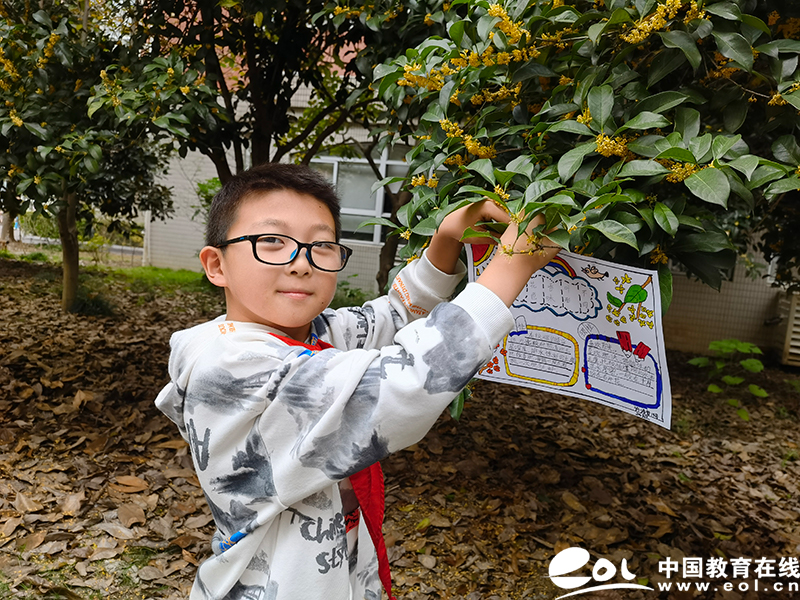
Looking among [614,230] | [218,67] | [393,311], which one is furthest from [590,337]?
[218,67]

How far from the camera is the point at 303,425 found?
3.08ft

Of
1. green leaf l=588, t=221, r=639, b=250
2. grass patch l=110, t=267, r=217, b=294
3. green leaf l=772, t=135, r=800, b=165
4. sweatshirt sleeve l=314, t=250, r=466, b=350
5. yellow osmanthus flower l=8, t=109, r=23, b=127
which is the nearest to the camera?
green leaf l=588, t=221, r=639, b=250

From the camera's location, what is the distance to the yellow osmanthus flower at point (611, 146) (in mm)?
1096

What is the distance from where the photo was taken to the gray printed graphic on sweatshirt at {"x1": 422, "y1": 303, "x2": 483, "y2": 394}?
0.83 m

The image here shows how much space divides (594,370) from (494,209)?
0.37m

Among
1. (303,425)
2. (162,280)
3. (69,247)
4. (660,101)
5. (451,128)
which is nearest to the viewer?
(303,425)

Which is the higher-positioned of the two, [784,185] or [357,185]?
[357,185]

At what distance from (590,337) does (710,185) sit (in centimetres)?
33

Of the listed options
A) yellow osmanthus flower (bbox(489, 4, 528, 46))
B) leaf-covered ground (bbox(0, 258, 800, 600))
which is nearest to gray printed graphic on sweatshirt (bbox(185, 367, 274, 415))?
yellow osmanthus flower (bbox(489, 4, 528, 46))

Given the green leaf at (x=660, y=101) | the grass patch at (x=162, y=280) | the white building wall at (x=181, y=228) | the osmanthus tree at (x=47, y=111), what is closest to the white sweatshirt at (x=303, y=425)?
the green leaf at (x=660, y=101)

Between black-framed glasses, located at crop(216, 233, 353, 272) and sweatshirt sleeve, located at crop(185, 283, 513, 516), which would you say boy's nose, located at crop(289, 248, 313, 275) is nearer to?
black-framed glasses, located at crop(216, 233, 353, 272)

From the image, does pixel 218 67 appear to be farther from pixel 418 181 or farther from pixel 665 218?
pixel 665 218

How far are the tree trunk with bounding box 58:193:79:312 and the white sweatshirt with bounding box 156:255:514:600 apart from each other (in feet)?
13.8

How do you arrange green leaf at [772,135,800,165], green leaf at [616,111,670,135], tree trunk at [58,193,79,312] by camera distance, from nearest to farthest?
green leaf at [616,111,670,135]
green leaf at [772,135,800,165]
tree trunk at [58,193,79,312]
